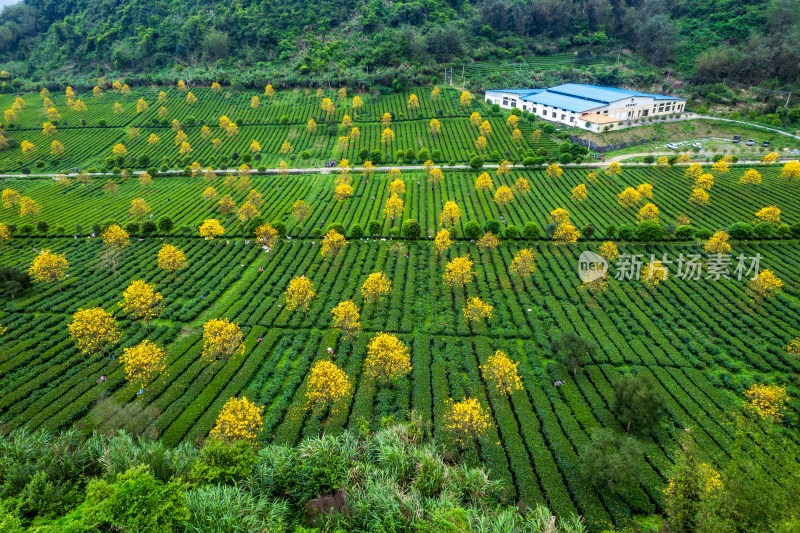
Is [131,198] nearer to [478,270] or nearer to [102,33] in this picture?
[478,270]

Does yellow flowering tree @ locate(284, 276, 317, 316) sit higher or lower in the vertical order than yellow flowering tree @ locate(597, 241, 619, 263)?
higher

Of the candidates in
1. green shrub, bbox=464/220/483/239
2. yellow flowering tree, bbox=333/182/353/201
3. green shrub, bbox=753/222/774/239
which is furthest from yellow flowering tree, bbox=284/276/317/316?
green shrub, bbox=753/222/774/239

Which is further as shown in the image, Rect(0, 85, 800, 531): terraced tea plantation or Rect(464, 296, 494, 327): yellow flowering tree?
Rect(464, 296, 494, 327): yellow flowering tree

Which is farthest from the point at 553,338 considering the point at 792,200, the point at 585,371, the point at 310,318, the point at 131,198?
the point at 131,198

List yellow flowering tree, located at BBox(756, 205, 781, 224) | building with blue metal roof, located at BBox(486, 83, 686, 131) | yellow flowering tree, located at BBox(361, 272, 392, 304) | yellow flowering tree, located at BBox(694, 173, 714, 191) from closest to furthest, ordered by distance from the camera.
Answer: yellow flowering tree, located at BBox(361, 272, 392, 304) < yellow flowering tree, located at BBox(756, 205, 781, 224) < yellow flowering tree, located at BBox(694, 173, 714, 191) < building with blue metal roof, located at BBox(486, 83, 686, 131)

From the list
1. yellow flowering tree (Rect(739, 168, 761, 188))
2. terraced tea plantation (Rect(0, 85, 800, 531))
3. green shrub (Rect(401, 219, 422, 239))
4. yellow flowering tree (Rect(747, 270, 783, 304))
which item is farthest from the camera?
yellow flowering tree (Rect(739, 168, 761, 188))

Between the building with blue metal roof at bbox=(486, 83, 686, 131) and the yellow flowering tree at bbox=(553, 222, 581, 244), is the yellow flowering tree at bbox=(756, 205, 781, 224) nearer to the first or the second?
the yellow flowering tree at bbox=(553, 222, 581, 244)

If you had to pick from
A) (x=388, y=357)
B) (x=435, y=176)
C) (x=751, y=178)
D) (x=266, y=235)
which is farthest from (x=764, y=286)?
(x=266, y=235)
